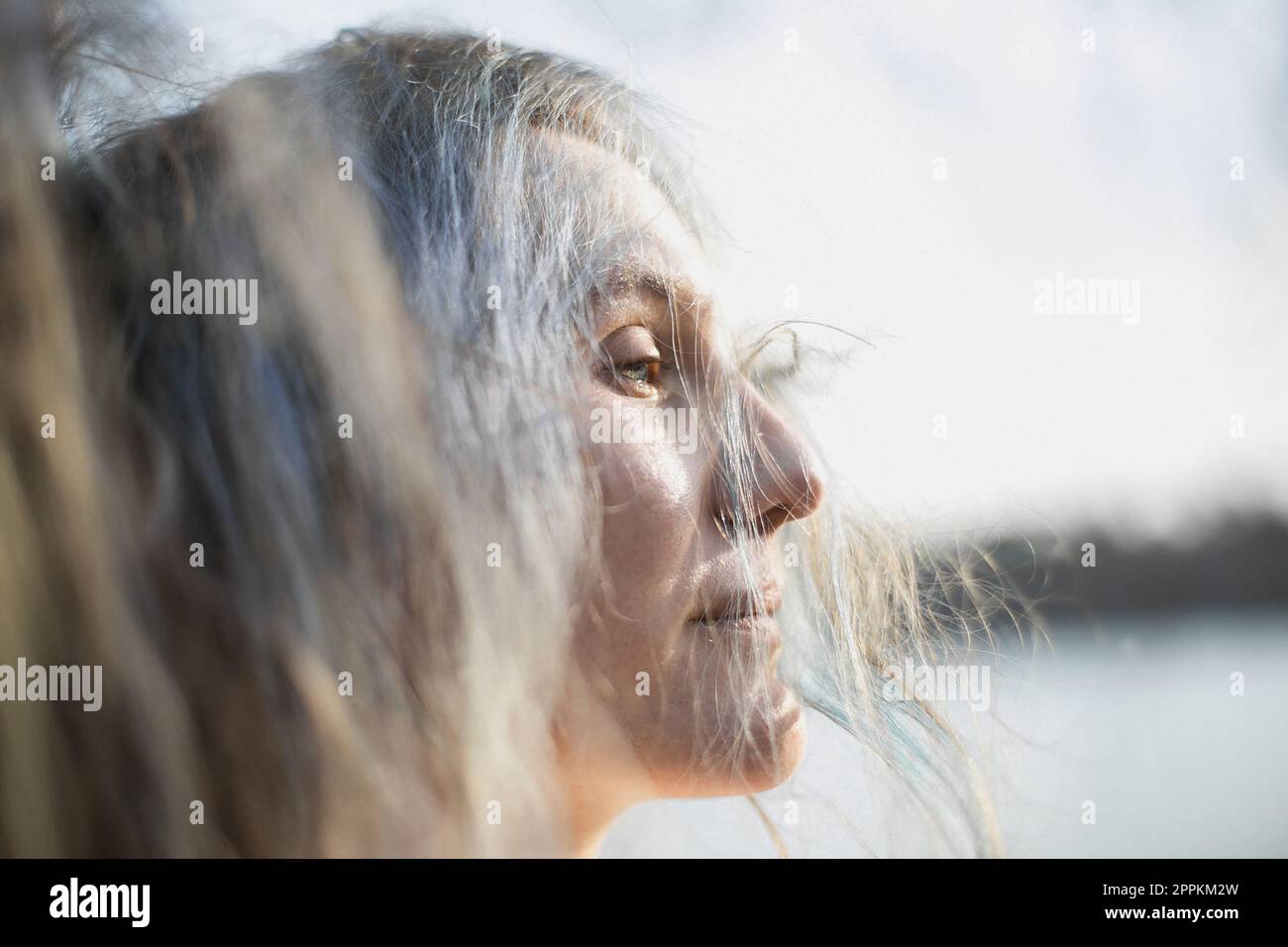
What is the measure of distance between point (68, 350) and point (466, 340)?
36cm

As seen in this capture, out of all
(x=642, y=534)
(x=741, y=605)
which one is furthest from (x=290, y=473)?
(x=741, y=605)

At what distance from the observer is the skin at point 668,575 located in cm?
78

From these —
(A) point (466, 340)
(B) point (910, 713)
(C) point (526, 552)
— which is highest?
(A) point (466, 340)

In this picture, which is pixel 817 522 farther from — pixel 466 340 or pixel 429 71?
pixel 429 71

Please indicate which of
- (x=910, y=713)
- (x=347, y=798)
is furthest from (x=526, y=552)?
(x=910, y=713)

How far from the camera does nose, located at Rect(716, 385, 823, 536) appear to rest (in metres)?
0.83

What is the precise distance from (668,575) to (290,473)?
35 centimetres

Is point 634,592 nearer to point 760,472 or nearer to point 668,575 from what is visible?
point 668,575

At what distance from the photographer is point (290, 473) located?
2.45ft

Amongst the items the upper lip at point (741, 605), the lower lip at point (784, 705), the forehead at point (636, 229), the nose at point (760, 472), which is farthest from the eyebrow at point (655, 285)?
the lower lip at point (784, 705)

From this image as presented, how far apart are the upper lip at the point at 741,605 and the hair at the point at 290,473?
0.42 feet

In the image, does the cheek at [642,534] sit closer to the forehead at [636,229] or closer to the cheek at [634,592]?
the cheek at [634,592]

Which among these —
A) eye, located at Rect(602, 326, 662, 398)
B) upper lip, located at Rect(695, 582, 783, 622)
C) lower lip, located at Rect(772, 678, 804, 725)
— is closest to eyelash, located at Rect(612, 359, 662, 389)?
eye, located at Rect(602, 326, 662, 398)

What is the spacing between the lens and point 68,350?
30.3 inches
